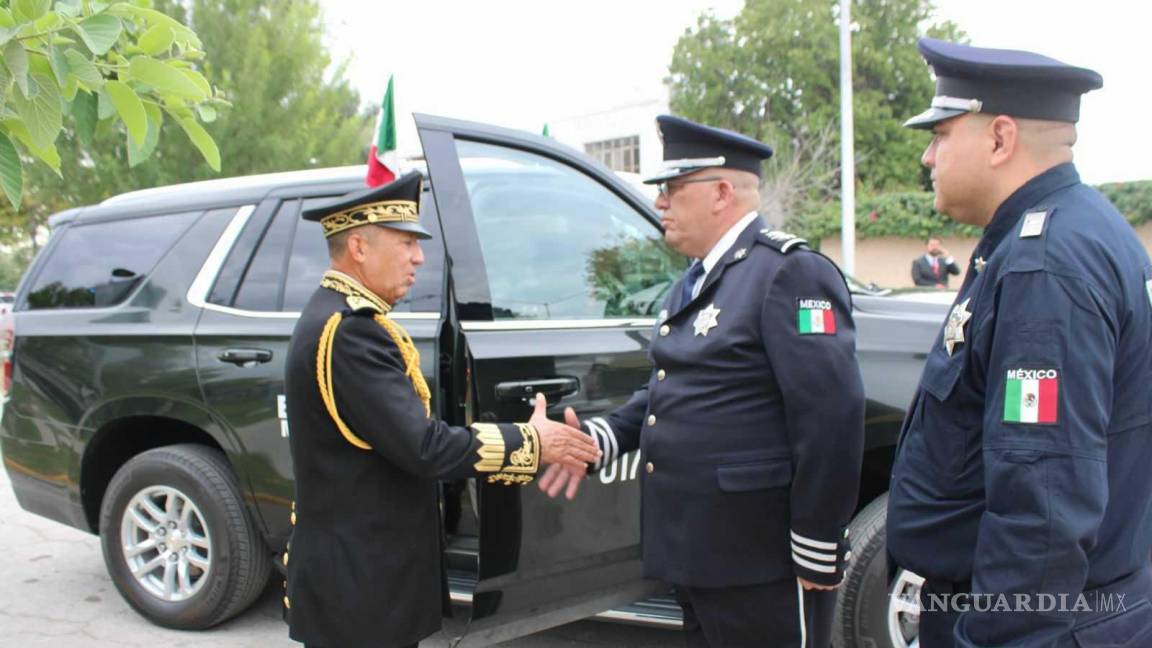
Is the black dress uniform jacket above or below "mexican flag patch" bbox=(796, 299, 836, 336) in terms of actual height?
below

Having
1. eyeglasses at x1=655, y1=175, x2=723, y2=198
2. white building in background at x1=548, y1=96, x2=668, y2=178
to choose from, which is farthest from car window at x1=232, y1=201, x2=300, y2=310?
white building in background at x1=548, y1=96, x2=668, y2=178

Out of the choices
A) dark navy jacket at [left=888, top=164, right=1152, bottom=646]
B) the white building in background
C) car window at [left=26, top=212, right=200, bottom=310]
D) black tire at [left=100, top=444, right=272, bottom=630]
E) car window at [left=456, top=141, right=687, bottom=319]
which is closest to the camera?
dark navy jacket at [left=888, top=164, right=1152, bottom=646]

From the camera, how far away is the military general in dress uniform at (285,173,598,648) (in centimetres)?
203

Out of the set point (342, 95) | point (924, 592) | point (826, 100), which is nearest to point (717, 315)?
point (924, 592)

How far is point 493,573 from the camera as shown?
2.54 meters

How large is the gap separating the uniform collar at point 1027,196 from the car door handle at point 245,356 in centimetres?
258

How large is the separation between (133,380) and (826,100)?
97.8ft

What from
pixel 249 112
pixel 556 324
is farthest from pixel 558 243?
pixel 249 112

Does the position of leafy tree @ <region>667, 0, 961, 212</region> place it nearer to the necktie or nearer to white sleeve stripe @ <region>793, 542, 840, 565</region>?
the necktie

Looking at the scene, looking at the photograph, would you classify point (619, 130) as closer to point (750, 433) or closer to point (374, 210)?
point (374, 210)

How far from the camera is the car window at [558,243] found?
2.87 metres

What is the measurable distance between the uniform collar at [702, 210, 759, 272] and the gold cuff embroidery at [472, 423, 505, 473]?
699mm

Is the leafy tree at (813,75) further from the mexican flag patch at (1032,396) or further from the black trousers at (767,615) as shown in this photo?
the mexican flag patch at (1032,396)

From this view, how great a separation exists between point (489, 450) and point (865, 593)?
1.38 metres
